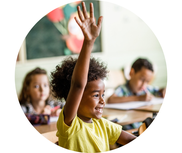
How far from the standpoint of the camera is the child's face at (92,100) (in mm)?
487

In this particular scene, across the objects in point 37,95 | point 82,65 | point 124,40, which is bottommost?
point 37,95

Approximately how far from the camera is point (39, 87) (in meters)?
0.91

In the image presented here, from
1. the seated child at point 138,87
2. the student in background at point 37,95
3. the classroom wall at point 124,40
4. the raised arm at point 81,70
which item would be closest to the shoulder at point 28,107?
the student in background at point 37,95

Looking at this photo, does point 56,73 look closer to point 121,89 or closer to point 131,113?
point 131,113

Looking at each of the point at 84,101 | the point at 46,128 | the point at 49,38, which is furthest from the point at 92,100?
the point at 49,38

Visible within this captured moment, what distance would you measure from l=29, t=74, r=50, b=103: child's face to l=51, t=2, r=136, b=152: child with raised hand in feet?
1.16

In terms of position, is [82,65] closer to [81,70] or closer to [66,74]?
[81,70]

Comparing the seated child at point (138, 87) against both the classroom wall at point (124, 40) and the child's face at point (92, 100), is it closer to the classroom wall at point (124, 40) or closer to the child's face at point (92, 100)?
the classroom wall at point (124, 40)

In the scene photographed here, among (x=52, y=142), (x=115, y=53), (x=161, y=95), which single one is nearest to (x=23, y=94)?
(x=52, y=142)

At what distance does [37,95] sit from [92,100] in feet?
1.73

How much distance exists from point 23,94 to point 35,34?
0.68m

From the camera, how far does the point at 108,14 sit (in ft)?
6.09

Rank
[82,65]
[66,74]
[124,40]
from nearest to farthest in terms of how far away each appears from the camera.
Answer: [82,65] < [66,74] < [124,40]

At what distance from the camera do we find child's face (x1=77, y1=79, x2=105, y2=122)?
0.49 metres
